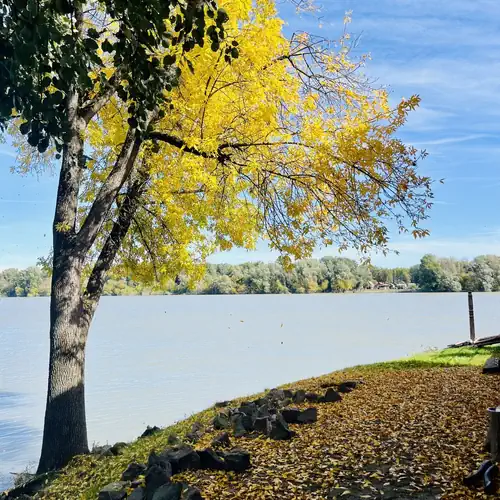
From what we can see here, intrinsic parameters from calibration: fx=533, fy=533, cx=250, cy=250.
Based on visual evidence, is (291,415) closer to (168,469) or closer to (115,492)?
(168,469)

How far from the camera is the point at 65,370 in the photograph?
8.43m

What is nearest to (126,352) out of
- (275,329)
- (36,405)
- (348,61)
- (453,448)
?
(36,405)

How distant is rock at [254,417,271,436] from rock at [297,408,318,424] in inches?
19.4

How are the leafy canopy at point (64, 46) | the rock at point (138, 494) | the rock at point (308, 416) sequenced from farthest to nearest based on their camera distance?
the rock at point (308, 416), the rock at point (138, 494), the leafy canopy at point (64, 46)

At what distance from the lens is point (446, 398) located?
752 centimetres

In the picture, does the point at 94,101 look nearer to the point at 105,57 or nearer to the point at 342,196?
the point at 105,57

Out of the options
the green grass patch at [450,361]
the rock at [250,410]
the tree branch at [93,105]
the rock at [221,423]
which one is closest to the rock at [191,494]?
the rock at [250,410]

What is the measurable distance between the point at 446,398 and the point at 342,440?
8.20 ft

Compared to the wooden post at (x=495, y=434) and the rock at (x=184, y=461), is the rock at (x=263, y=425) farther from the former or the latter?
the wooden post at (x=495, y=434)

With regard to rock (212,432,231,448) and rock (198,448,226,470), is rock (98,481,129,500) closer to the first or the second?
rock (198,448,226,470)

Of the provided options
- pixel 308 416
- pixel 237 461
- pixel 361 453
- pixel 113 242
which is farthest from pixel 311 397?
pixel 113 242

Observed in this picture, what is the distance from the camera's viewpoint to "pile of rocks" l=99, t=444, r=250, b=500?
15.6 ft

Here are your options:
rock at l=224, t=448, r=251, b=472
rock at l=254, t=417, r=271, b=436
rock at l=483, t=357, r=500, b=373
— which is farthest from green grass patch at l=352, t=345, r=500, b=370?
rock at l=224, t=448, r=251, b=472

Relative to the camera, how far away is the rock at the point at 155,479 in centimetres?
478
